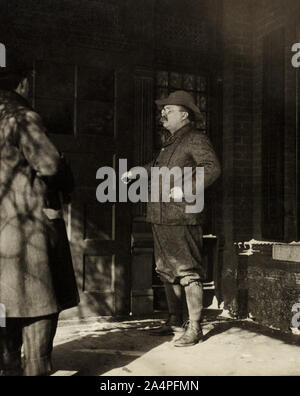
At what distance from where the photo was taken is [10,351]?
3.21 metres

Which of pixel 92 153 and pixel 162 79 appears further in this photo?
pixel 162 79

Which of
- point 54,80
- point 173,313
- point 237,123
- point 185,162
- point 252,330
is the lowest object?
point 252,330

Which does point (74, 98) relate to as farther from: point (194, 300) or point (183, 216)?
point (194, 300)

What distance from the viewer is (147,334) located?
5.06 m

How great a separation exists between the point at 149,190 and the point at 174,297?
3.64 feet

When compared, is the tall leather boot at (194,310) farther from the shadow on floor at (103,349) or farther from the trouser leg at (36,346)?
the trouser leg at (36,346)

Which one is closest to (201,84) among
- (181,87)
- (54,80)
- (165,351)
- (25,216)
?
(181,87)

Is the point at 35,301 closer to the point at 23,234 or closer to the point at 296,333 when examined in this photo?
the point at 23,234

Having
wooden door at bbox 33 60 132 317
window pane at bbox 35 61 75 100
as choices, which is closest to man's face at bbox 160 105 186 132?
wooden door at bbox 33 60 132 317

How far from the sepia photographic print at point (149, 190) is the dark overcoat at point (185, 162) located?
14 mm

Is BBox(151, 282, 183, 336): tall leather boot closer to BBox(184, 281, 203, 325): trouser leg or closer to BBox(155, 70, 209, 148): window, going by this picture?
BBox(184, 281, 203, 325): trouser leg

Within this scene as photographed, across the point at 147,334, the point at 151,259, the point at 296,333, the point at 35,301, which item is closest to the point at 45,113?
the point at 151,259

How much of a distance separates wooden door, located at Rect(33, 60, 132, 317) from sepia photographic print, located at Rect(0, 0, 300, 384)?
2 centimetres

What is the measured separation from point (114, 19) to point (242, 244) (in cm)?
311
